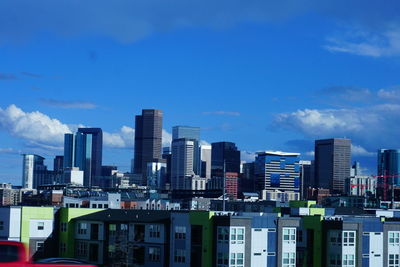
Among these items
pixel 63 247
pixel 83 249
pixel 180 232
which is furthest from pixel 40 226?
pixel 180 232

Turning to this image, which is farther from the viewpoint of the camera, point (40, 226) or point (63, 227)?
point (63, 227)

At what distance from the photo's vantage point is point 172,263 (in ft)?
271

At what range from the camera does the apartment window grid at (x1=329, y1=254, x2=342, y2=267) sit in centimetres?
8431

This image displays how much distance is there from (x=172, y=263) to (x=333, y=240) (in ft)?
55.4

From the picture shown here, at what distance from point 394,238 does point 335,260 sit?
8068 millimetres

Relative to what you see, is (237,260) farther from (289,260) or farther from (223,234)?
(289,260)

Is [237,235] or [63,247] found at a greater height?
[237,235]

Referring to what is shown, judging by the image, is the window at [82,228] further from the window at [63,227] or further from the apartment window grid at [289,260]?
the apartment window grid at [289,260]

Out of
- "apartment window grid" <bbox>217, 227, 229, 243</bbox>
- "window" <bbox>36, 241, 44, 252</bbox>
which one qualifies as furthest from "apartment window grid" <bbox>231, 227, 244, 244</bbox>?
"window" <bbox>36, 241, 44, 252</bbox>

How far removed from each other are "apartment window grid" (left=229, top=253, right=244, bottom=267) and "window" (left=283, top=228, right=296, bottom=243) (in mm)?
5521

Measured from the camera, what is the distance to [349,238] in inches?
3342

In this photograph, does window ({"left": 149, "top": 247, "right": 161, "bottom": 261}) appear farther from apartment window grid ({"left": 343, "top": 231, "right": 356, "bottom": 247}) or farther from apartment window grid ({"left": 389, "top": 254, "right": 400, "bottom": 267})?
apartment window grid ({"left": 389, "top": 254, "right": 400, "bottom": 267})

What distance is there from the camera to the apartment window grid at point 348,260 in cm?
8444

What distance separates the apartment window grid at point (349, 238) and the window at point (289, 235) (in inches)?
207
